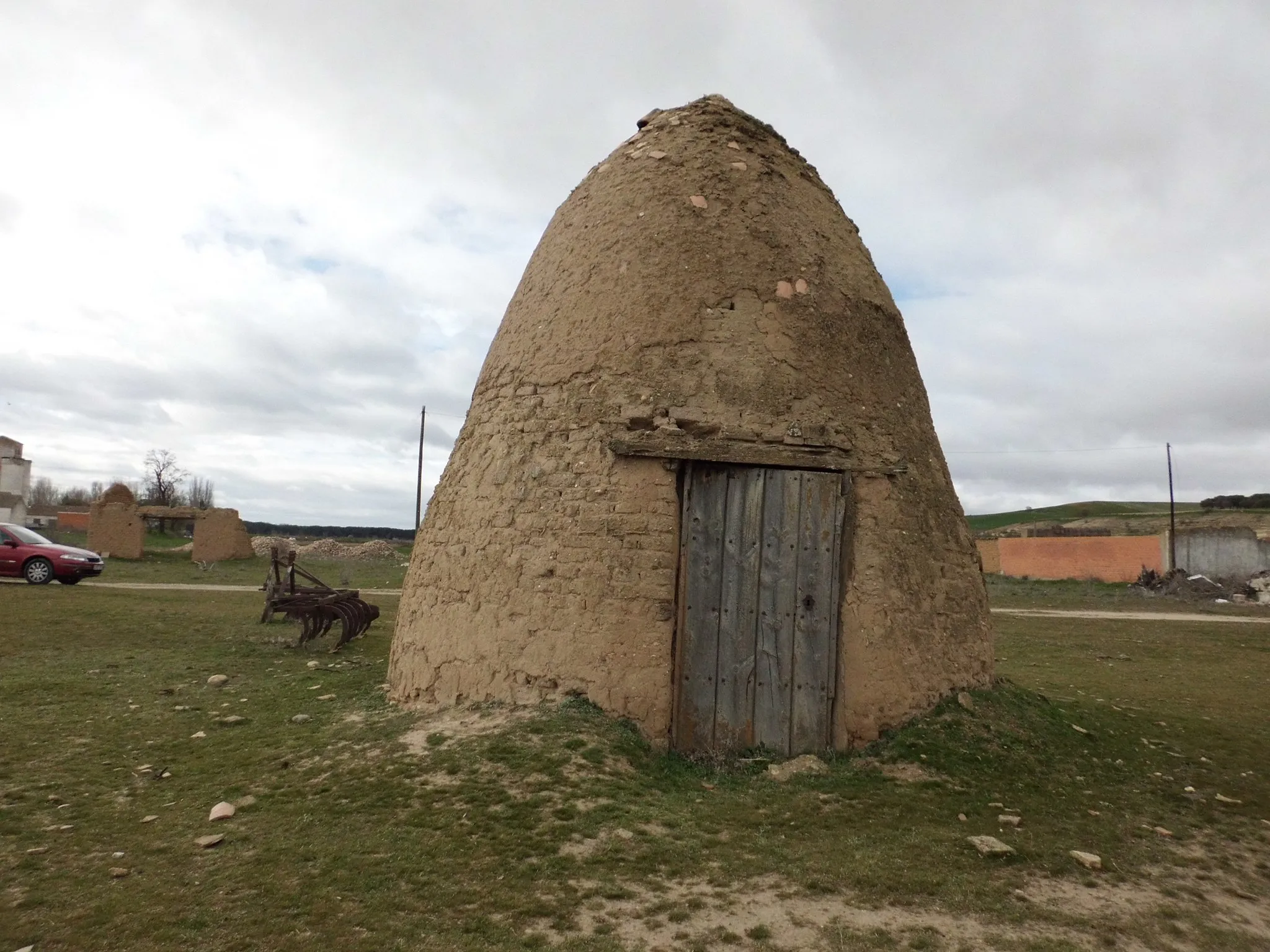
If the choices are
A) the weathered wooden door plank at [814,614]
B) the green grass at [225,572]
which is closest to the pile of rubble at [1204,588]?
the green grass at [225,572]

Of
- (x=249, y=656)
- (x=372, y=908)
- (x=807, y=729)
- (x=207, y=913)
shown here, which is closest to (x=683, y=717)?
(x=807, y=729)

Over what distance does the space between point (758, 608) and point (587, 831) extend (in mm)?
2149

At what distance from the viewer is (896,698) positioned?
19.0 ft

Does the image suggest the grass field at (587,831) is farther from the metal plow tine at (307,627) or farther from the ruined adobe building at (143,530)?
the ruined adobe building at (143,530)

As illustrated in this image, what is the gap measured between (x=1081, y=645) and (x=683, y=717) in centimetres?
1131

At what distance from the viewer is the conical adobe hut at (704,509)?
5699 millimetres

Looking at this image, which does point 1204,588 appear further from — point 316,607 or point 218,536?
point 218,536

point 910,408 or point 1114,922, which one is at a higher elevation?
point 910,408

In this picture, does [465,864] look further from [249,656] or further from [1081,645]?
[1081,645]

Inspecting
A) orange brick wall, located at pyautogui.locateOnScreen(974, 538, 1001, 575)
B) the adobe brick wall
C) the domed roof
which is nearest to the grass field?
the domed roof

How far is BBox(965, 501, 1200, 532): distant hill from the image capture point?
6259 centimetres

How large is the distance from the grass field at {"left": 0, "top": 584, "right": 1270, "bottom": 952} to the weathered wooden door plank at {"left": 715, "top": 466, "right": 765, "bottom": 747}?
357 millimetres

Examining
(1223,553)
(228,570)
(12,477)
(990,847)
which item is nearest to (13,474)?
(12,477)

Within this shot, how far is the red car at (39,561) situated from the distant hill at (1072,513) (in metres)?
56.6
